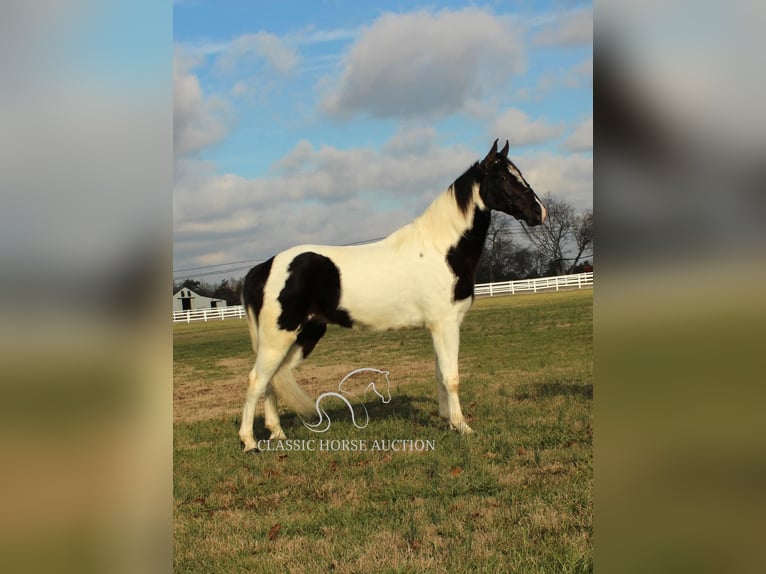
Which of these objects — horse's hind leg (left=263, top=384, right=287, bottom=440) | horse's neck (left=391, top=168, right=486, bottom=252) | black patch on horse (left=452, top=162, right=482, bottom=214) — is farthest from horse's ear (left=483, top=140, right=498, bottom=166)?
horse's hind leg (left=263, top=384, right=287, bottom=440)

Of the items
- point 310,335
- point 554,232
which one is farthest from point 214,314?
point 554,232

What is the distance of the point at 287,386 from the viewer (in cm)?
516

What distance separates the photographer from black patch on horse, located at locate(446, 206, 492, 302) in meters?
5.09

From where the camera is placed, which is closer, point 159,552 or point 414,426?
point 159,552

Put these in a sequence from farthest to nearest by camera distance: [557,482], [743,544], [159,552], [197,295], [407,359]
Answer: [407,359], [197,295], [557,482], [159,552], [743,544]

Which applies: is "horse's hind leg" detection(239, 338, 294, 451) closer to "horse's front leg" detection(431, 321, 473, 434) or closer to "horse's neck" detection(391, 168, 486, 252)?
"horse's front leg" detection(431, 321, 473, 434)

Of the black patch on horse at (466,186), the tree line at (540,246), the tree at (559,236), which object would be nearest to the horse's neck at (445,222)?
the black patch on horse at (466,186)

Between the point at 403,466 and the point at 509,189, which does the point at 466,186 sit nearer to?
the point at 509,189

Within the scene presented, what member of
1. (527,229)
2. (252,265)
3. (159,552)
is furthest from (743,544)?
(252,265)

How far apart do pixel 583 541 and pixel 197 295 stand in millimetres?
3305

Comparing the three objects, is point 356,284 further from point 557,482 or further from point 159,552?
point 159,552

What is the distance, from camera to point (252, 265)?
5.14 metres

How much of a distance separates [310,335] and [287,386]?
50 cm

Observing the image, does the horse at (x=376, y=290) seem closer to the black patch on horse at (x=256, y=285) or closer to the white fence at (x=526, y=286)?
the black patch on horse at (x=256, y=285)
